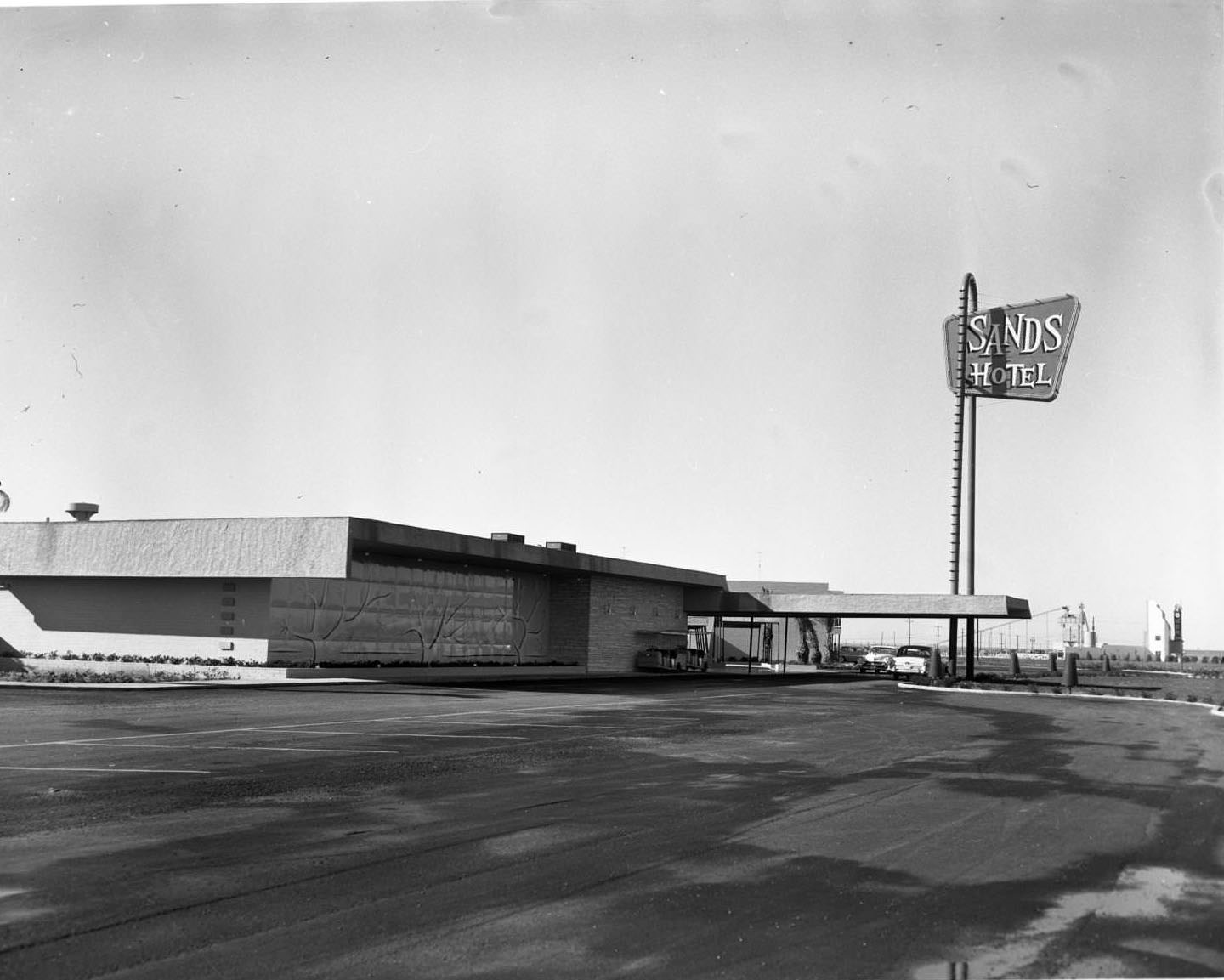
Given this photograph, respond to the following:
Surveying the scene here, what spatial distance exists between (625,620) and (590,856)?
3847 centimetres

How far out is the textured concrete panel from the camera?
30594 mm

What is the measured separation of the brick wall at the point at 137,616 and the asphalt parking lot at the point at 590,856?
15157mm

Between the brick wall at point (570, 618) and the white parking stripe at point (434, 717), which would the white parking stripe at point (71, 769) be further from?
the brick wall at point (570, 618)

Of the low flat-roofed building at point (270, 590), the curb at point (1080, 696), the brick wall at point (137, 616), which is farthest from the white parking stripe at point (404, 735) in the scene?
the curb at point (1080, 696)

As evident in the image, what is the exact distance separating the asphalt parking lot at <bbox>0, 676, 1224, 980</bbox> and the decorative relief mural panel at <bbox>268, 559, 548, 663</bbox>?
1566cm

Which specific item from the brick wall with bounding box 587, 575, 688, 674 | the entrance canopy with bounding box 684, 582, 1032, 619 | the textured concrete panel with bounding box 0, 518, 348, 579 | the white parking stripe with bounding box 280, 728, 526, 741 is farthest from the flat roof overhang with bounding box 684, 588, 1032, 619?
the white parking stripe with bounding box 280, 728, 526, 741

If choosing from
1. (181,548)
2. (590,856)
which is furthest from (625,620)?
(590,856)

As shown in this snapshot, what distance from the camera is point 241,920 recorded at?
21.1 feet

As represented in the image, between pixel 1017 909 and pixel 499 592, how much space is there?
3520cm

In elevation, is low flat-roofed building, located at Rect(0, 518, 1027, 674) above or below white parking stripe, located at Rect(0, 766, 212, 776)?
above

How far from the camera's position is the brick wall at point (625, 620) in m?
44.9

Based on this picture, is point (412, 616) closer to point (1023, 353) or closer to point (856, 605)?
point (856, 605)

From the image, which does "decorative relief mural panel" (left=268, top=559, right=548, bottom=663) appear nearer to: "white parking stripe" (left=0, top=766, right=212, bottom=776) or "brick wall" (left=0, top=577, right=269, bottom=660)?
"brick wall" (left=0, top=577, right=269, bottom=660)

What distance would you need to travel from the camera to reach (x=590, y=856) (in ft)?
27.7
